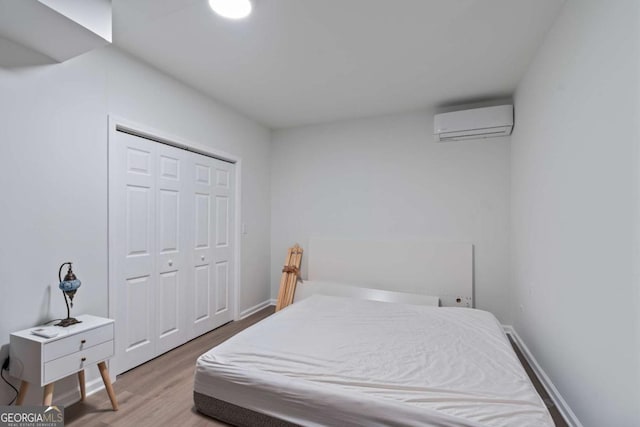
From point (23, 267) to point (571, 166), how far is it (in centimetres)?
329

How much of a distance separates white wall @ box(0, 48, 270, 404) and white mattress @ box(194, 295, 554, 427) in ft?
3.50

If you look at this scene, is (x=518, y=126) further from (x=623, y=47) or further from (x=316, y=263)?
(x=316, y=263)

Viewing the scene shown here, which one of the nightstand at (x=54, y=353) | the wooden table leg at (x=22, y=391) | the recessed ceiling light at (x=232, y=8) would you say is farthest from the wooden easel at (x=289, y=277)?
the recessed ceiling light at (x=232, y=8)

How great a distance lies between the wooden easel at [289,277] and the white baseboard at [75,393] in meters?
2.03

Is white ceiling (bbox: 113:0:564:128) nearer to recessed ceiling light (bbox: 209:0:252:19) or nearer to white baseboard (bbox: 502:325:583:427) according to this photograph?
recessed ceiling light (bbox: 209:0:252:19)

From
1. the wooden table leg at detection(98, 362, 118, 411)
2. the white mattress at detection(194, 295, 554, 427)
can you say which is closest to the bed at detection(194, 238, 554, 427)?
the white mattress at detection(194, 295, 554, 427)

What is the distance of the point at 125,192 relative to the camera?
2.36 m

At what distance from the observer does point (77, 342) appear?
5.70ft

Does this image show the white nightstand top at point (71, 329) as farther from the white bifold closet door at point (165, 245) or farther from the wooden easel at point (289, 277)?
the wooden easel at point (289, 277)

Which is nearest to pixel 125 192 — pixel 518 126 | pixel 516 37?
Result: pixel 516 37

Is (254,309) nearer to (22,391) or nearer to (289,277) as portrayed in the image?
(289,277)

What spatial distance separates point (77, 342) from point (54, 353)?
12cm

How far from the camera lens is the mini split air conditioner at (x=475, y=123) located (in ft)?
9.87

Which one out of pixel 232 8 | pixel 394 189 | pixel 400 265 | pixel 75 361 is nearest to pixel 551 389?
pixel 400 265
